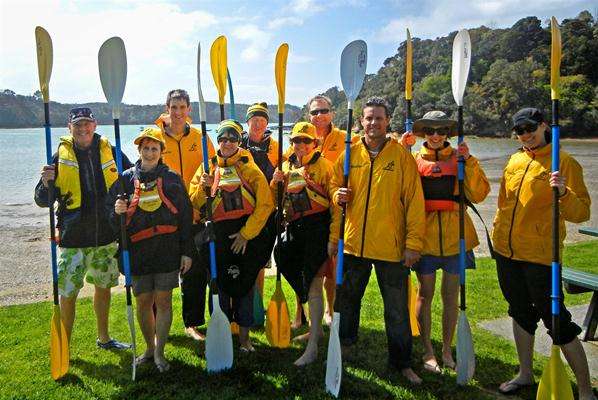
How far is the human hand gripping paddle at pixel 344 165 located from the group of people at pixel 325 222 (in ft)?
0.27

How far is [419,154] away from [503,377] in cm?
207

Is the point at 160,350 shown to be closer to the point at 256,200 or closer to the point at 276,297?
the point at 276,297

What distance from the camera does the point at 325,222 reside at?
426 centimetres

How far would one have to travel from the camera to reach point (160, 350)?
13.3 feet

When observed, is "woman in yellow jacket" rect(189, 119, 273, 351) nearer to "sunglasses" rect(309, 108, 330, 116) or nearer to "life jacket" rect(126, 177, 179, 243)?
"life jacket" rect(126, 177, 179, 243)

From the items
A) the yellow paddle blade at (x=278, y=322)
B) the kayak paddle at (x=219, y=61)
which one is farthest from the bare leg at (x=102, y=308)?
the kayak paddle at (x=219, y=61)

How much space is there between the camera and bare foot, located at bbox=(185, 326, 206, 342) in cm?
481

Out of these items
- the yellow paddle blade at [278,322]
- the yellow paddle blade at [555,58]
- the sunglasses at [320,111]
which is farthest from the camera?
the sunglasses at [320,111]

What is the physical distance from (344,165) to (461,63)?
1.52 metres

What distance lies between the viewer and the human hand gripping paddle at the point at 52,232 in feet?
13.0

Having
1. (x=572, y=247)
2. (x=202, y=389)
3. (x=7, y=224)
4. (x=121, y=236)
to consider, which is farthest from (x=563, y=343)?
(x=7, y=224)

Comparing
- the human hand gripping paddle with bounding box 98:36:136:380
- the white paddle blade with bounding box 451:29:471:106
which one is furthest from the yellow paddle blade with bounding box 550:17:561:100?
the human hand gripping paddle with bounding box 98:36:136:380

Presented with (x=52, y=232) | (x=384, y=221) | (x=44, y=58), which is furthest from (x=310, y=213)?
(x=44, y=58)

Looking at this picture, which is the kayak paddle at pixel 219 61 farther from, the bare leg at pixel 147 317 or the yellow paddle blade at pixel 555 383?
the yellow paddle blade at pixel 555 383
